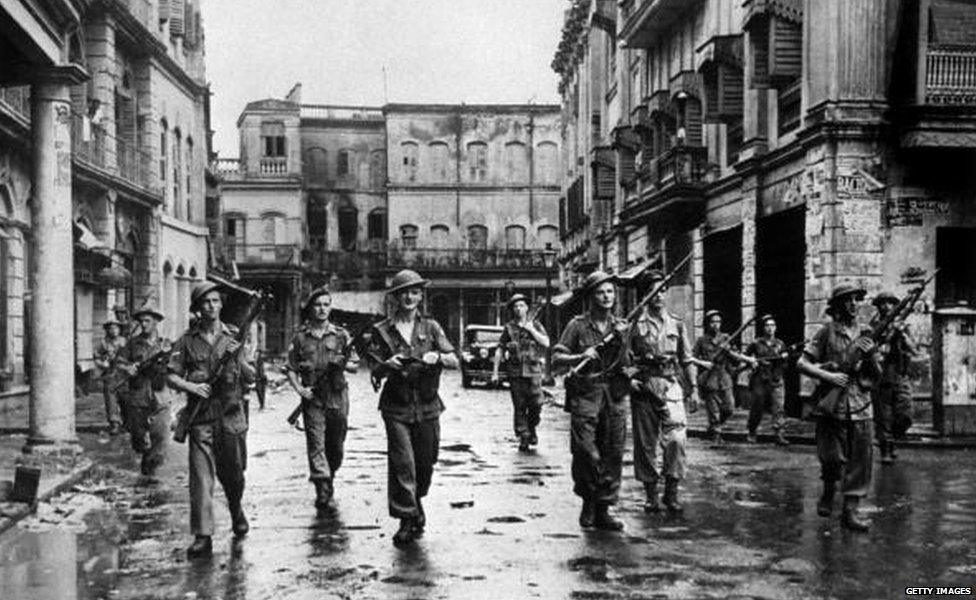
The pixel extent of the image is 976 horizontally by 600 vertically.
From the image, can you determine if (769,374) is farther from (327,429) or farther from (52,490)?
(52,490)

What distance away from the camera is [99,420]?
61.7 feet

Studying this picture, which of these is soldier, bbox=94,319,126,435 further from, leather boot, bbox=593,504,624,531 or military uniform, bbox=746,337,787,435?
leather boot, bbox=593,504,624,531

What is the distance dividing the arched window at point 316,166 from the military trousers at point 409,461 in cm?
5321

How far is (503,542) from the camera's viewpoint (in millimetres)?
8156

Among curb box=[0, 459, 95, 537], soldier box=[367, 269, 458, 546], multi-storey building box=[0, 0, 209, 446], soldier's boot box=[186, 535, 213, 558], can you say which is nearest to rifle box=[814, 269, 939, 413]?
soldier box=[367, 269, 458, 546]

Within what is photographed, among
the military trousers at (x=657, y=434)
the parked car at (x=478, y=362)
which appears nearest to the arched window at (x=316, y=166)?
the parked car at (x=478, y=362)

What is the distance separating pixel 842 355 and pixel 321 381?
14.9 feet

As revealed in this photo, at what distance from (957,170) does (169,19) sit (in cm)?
2202

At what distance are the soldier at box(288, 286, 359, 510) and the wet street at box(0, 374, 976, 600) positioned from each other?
0.50 m

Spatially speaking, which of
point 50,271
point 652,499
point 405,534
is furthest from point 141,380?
point 652,499

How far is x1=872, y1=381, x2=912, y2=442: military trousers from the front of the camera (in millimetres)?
13367

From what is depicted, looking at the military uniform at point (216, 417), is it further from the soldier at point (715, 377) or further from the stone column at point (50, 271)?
the soldier at point (715, 377)

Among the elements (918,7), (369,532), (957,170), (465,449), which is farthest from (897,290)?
(369,532)

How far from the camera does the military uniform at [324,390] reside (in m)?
10.3
